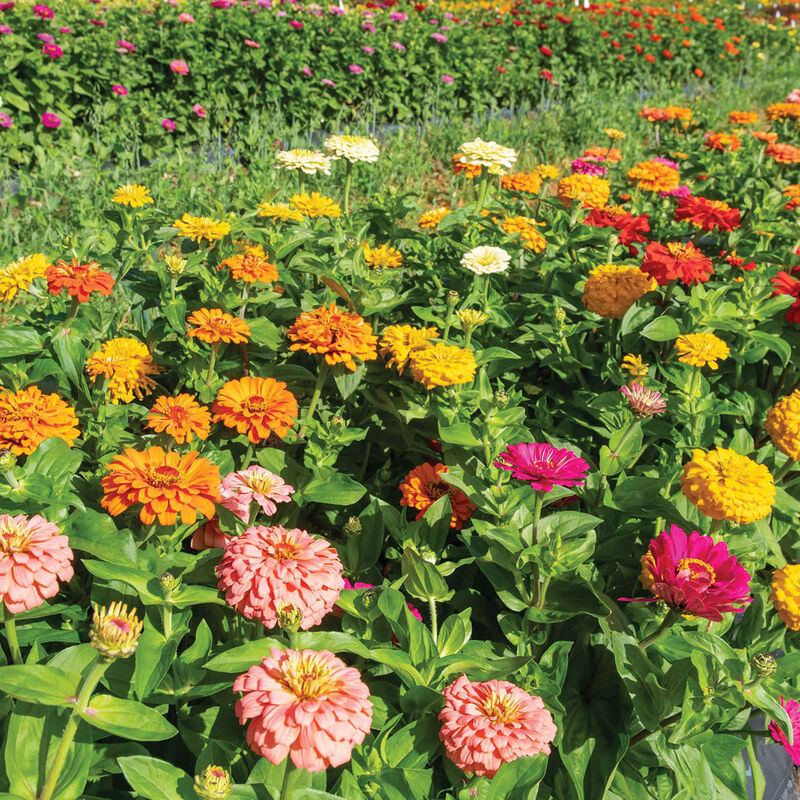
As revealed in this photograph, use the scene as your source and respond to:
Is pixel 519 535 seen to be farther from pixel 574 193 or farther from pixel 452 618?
pixel 574 193

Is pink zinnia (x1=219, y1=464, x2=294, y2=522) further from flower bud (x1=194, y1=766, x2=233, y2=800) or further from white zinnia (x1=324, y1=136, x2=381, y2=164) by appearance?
white zinnia (x1=324, y1=136, x2=381, y2=164)

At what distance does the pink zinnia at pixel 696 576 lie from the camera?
1087 millimetres

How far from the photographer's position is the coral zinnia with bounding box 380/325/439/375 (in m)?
1.75

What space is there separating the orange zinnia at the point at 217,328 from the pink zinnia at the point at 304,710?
34.4 inches

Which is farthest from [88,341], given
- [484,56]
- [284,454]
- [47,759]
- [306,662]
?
[484,56]

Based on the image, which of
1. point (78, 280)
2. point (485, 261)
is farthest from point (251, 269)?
point (485, 261)

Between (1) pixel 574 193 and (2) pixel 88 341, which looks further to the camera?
(1) pixel 574 193

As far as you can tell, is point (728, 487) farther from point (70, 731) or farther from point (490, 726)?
point (70, 731)

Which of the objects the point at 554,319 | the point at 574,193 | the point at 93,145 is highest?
the point at 574,193

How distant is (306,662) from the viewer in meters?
0.88

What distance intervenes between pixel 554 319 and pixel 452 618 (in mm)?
1018

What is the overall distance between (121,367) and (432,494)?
748 millimetres

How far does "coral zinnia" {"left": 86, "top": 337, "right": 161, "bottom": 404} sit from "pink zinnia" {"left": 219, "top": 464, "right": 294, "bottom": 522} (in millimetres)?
448

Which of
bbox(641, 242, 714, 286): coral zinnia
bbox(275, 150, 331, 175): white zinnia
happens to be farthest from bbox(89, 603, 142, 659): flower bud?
bbox(275, 150, 331, 175): white zinnia
